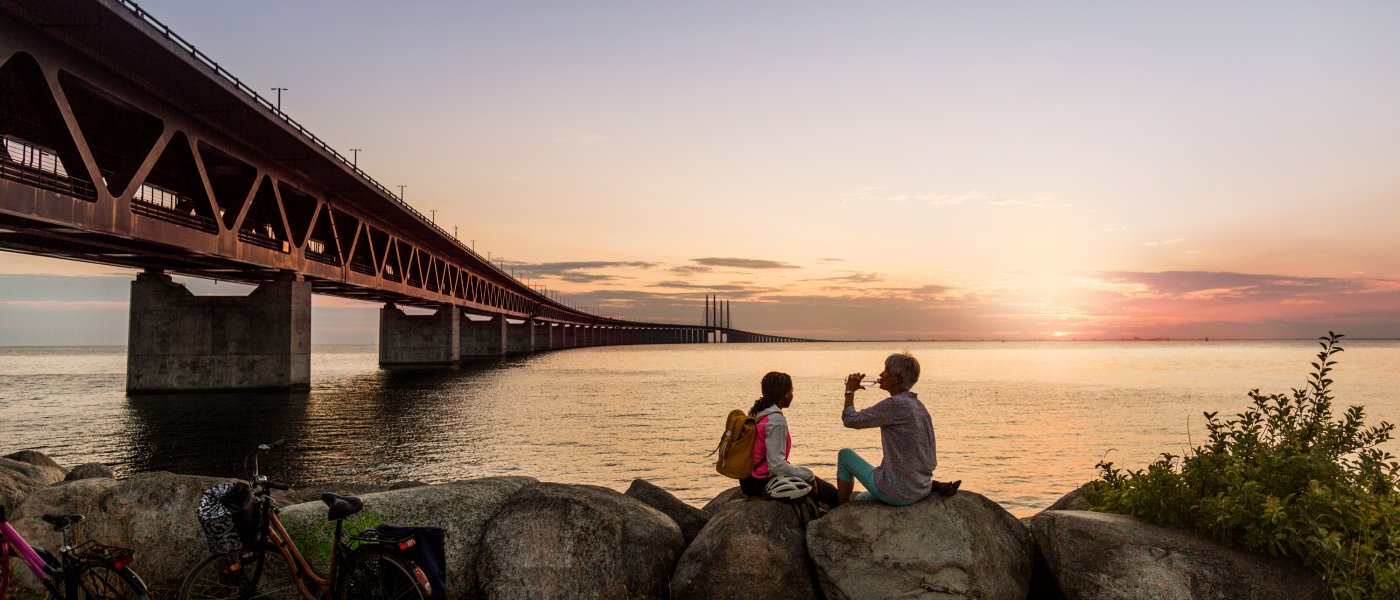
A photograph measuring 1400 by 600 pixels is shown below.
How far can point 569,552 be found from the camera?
673 cm

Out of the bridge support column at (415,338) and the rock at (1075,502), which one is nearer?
the rock at (1075,502)

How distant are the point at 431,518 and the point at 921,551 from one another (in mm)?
4415

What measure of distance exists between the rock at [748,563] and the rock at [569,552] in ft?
1.14

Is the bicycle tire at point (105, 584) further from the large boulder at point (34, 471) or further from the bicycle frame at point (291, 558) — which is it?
the large boulder at point (34, 471)

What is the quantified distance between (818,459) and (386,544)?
57.3 feet

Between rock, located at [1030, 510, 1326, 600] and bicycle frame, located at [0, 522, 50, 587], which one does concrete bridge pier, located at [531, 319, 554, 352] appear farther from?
rock, located at [1030, 510, 1326, 600]

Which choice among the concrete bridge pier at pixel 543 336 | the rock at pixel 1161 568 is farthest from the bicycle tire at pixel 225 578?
the concrete bridge pier at pixel 543 336

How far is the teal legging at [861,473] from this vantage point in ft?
21.9

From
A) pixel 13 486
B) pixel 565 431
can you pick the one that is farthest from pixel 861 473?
pixel 565 431

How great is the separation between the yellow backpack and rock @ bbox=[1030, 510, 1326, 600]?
9.02 feet

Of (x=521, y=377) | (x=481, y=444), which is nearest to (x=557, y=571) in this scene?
(x=481, y=444)

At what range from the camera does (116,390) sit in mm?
47281

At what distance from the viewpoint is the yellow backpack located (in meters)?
7.26

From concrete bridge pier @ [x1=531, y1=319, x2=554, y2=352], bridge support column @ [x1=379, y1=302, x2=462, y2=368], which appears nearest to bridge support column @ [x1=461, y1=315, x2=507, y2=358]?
bridge support column @ [x1=379, y1=302, x2=462, y2=368]
